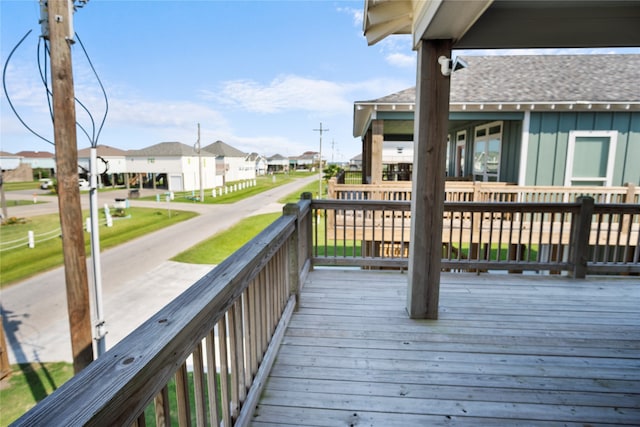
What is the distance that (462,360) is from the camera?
2.55 metres

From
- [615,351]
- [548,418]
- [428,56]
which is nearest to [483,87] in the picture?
[428,56]

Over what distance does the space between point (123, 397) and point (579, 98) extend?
9.27 meters

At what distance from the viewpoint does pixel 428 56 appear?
2.77m

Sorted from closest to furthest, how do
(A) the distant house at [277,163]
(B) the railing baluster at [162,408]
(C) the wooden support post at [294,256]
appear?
(B) the railing baluster at [162,408]
(C) the wooden support post at [294,256]
(A) the distant house at [277,163]

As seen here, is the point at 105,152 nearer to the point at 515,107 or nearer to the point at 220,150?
the point at 220,150

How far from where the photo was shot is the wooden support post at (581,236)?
4016 mm

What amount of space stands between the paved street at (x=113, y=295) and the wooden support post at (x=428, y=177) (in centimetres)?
584

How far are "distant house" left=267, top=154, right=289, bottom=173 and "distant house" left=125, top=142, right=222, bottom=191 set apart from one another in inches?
2296

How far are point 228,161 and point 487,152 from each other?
1731 inches

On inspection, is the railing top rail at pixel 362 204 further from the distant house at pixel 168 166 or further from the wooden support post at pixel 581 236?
the distant house at pixel 168 166

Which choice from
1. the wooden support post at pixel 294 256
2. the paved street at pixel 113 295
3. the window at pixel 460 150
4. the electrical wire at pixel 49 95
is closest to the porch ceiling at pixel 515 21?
the wooden support post at pixel 294 256

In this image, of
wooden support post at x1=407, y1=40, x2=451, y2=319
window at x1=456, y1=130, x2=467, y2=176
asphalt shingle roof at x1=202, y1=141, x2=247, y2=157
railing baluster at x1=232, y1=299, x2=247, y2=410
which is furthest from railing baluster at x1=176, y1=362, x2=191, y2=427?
asphalt shingle roof at x1=202, y1=141, x2=247, y2=157

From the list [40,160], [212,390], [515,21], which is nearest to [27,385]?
[212,390]

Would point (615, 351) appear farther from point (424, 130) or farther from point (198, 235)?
point (198, 235)
